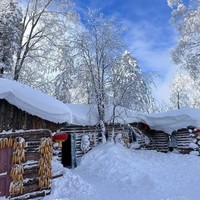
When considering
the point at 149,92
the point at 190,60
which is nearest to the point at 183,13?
the point at 190,60

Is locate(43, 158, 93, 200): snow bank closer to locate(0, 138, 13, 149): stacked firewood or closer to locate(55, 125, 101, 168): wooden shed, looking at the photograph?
locate(0, 138, 13, 149): stacked firewood

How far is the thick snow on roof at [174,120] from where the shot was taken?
713 inches

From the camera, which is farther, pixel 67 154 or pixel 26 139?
pixel 67 154

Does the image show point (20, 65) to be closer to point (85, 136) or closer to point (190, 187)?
point (85, 136)

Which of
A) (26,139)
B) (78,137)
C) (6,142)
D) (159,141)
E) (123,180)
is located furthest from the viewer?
(159,141)

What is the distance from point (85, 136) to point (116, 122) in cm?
249

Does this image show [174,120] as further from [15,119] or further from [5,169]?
[5,169]

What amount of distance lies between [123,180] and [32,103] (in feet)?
16.1

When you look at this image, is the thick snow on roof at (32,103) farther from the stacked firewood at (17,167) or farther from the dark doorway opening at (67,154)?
the dark doorway opening at (67,154)

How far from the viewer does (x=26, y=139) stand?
9.07m

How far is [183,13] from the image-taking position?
20078mm

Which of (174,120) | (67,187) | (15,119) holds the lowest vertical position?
(67,187)

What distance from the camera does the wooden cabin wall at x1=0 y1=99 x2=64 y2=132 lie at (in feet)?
28.1

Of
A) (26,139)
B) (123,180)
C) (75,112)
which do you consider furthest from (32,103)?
(75,112)
